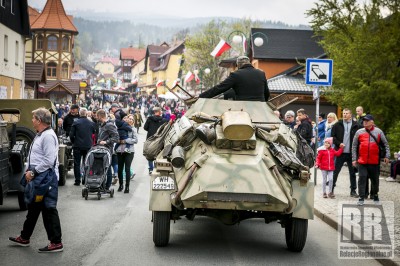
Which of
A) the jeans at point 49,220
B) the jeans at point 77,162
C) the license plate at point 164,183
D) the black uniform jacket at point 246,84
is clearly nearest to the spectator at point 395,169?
the jeans at point 77,162

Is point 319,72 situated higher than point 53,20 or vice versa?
point 53,20

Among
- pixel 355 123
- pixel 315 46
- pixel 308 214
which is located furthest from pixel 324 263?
pixel 315 46

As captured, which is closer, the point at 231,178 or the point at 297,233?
the point at 231,178

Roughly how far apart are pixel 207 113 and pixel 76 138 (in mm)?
7551

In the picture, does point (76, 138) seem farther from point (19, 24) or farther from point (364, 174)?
point (19, 24)

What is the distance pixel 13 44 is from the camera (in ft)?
140

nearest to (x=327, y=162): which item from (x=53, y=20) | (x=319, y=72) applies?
(x=319, y=72)

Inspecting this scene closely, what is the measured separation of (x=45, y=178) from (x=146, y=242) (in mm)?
1688

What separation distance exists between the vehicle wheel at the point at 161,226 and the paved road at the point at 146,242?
12 centimetres

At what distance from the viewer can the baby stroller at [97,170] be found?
48.5ft

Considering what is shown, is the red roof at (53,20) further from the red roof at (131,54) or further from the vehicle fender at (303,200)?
the red roof at (131,54)

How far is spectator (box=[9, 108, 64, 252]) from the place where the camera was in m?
8.91

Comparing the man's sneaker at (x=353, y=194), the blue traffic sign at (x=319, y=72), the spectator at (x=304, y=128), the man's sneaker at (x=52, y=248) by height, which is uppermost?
the blue traffic sign at (x=319, y=72)

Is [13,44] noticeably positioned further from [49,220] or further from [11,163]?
[49,220]
